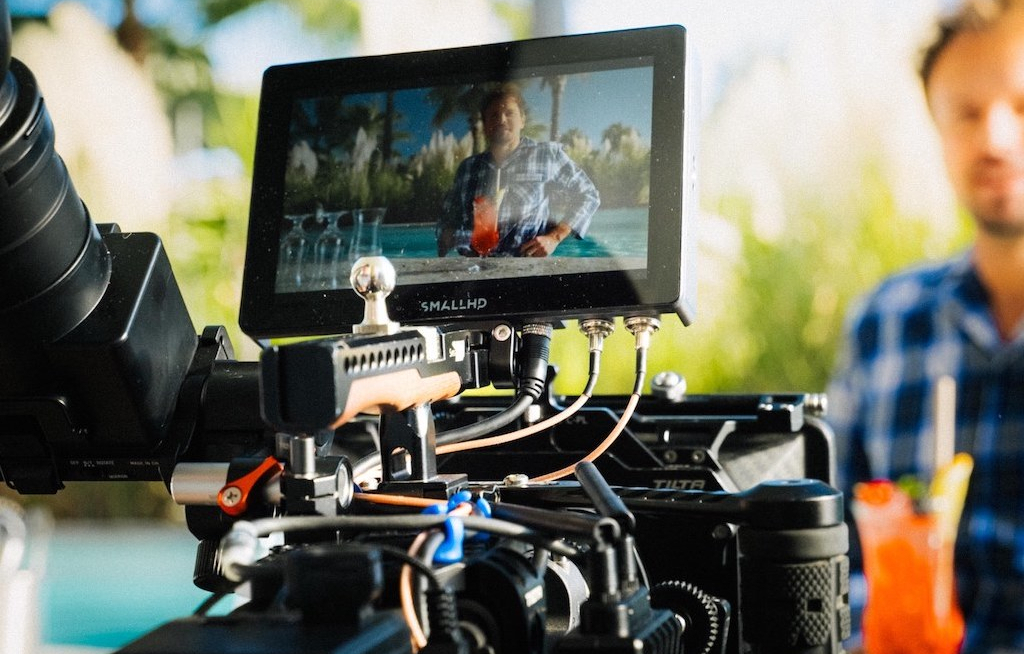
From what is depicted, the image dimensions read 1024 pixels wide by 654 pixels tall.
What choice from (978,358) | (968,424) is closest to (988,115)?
(978,358)

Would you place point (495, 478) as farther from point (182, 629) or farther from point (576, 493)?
point (182, 629)

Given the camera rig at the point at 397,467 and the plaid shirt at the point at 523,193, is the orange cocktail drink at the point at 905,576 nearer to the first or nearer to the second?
the camera rig at the point at 397,467

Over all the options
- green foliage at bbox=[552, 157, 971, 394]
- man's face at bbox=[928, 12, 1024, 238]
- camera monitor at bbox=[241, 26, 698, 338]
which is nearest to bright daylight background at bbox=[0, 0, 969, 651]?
green foliage at bbox=[552, 157, 971, 394]

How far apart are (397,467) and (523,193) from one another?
30 centimetres

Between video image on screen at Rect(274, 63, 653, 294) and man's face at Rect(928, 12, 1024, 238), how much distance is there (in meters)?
0.99

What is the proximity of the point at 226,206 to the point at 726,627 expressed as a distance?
320 cm

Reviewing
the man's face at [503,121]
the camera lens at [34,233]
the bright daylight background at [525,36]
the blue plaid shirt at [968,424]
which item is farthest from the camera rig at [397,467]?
the bright daylight background at [525,36]

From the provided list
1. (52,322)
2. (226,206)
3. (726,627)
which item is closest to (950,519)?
(726,627)

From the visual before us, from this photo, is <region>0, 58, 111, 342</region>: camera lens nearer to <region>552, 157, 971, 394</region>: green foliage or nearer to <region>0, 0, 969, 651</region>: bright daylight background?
<region>0, 0, 969, 651</region>: bright daylight background

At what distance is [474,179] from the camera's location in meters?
1.04

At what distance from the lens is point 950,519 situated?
690 mm

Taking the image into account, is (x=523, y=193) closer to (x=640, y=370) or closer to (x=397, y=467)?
(x=640, y=370)

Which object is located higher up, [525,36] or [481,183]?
[525,36]

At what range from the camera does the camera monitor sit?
3.20 ft
